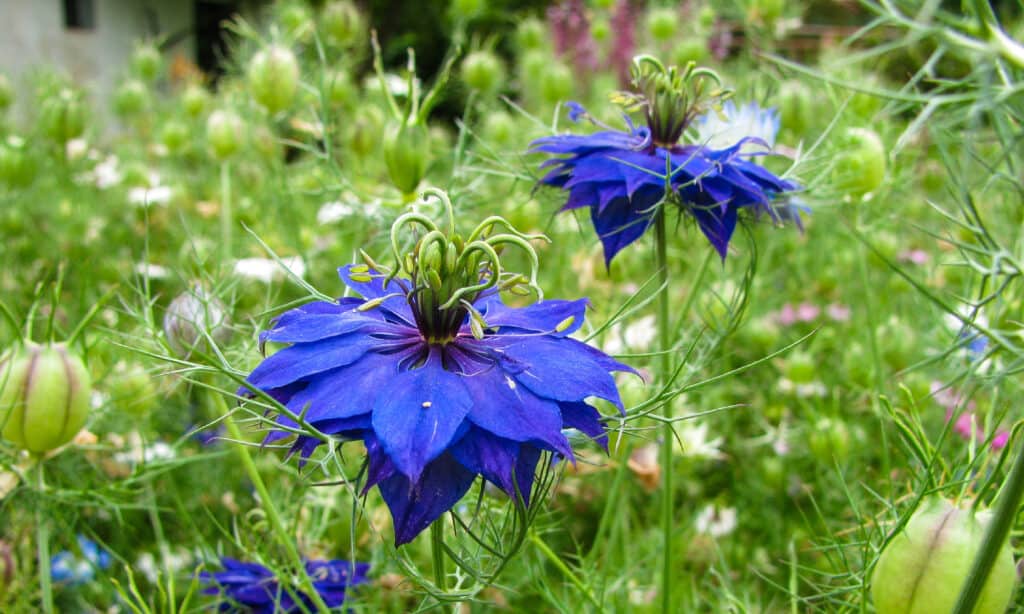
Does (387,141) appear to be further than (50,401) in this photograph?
Yes

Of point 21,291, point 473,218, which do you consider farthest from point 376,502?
point 21,291

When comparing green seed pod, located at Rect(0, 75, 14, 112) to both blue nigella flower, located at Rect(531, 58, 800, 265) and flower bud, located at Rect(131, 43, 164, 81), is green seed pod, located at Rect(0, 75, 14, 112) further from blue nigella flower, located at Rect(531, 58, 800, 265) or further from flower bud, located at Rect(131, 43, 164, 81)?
blue nigella flower, located at Rect(531, 58, 800, 265)

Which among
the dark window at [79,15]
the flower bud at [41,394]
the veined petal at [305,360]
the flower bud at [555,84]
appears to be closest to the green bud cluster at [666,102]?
the veined petal at [305,360]

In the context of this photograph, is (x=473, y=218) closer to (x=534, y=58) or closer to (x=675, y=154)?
(x=675, y=154)

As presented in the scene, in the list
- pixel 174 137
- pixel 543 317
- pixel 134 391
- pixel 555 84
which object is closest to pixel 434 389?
pixel 543 317

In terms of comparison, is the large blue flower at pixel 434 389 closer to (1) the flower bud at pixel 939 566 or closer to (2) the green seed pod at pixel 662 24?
(1) the flower bud at pixel 939 566

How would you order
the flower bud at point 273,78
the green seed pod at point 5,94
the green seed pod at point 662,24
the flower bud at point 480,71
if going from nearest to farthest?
the flower bud at point 273,78 < the flower bud at point 480,71 < the green seed pod at point 5,94 < the green seed pod at point 662,24
